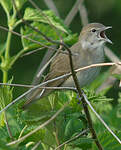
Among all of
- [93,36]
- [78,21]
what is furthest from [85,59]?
[78,21]

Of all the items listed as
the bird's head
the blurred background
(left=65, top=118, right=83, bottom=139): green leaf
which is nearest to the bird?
the bird's head

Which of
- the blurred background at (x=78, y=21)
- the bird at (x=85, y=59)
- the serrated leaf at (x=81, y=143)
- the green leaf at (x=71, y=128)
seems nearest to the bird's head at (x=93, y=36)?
the bird at (x=85, y=59)

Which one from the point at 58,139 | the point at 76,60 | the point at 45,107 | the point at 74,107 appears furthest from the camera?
the point at 76,60

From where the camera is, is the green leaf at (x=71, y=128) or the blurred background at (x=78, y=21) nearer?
the green leaf at (x=71, y=128)

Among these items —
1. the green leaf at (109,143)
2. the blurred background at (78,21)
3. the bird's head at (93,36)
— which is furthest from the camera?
the blurred background at (78,21)

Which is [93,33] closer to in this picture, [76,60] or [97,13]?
[76,60]

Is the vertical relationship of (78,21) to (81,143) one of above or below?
above

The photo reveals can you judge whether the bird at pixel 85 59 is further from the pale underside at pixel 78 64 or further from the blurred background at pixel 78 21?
the blurred background at pixel 78 21

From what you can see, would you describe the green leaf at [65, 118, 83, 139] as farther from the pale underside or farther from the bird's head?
the bird's head

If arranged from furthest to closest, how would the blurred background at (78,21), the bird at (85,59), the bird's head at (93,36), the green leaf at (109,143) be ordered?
1. the blurred background at (78,21)
2. the bird's head at (93,36)
3. the bird at (85,59)
4. the green leaf at (109,143)

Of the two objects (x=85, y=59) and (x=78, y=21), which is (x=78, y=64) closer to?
(x=85, y=59)

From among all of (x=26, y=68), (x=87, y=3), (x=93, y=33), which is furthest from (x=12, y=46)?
(x=93, y=33)

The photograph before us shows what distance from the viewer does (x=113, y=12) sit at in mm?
6172

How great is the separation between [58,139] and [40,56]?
4402mm
